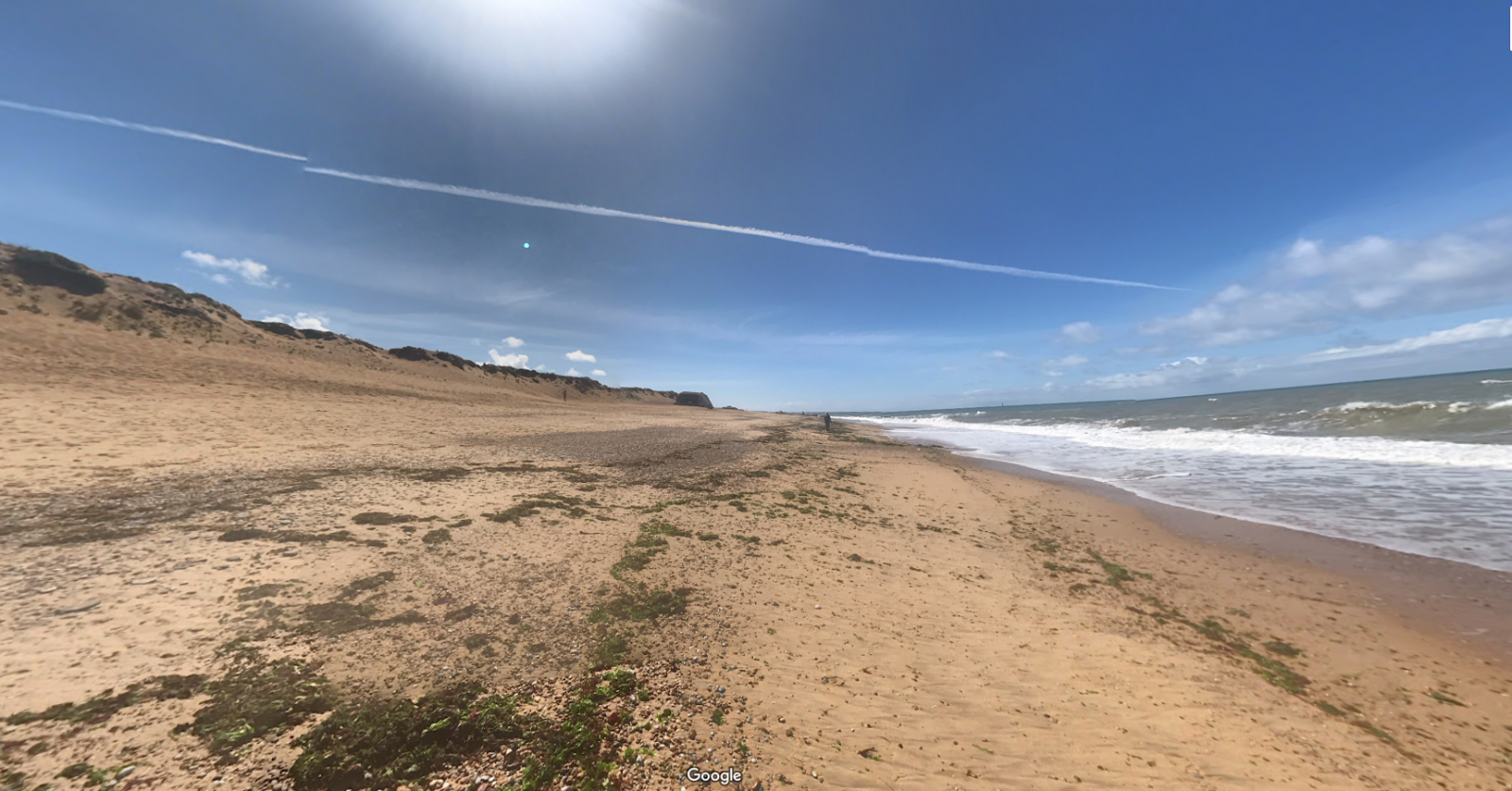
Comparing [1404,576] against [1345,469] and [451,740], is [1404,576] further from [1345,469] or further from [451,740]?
[451,740]

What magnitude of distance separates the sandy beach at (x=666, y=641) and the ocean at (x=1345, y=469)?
2358 millimetres

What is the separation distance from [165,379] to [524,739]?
1369 inches

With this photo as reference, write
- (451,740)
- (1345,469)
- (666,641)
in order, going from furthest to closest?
(1345,469) → (666,641) → (451,740)

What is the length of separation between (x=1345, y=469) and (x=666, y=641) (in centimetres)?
2963

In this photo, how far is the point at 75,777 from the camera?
3.40 metres

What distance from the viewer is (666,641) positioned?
21.1ft

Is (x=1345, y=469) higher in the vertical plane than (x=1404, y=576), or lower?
higher

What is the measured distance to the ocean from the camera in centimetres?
1205

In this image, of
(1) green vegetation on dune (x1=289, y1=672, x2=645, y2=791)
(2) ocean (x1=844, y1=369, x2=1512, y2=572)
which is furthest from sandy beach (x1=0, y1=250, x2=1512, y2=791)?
(2) ocean (x1=844, y1=369, x2=1512, y2=572)

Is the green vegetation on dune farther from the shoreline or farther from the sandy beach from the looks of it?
the shoreline

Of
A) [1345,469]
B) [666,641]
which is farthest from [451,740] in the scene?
[1345,469]

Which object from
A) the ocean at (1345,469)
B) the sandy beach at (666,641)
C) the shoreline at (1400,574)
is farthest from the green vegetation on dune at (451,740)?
the ocean at (1345,469)

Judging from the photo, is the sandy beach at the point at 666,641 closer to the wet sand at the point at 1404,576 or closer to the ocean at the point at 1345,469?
the wet sand at the point at 1404,576

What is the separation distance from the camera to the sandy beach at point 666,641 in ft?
14.1
